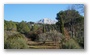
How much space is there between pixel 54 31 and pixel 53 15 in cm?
26

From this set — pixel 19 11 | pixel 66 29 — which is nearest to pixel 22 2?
pixel 19 11

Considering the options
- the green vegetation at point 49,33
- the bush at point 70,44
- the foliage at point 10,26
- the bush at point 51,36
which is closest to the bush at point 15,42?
the green vegetation at point 49,33

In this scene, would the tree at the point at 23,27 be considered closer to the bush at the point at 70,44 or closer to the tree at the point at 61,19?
the tree at the point at 61,19

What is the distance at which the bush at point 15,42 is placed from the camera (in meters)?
3.19

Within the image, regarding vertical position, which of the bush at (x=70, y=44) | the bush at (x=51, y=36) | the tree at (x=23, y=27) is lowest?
A: the bush at (x=70, y=44)

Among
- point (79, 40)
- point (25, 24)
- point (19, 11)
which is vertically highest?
point (19, 11)

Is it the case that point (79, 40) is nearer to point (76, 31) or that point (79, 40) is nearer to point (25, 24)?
point (76, 31)

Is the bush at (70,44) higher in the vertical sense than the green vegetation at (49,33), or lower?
lower

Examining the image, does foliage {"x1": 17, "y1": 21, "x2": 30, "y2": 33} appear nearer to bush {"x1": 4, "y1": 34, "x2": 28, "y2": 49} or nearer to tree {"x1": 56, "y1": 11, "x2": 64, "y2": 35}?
bush {"x1": 4, "y1": 34, "x2": 28, "y2": 49}

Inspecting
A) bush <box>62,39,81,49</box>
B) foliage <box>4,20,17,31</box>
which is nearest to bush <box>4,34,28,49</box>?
foliage <box>4,20,17,31</box>

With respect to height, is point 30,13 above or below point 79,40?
above

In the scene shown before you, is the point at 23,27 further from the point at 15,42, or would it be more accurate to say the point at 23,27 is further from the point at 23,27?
the point at 15,42

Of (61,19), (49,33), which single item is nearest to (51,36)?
(49,33)

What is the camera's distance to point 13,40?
126 inches
